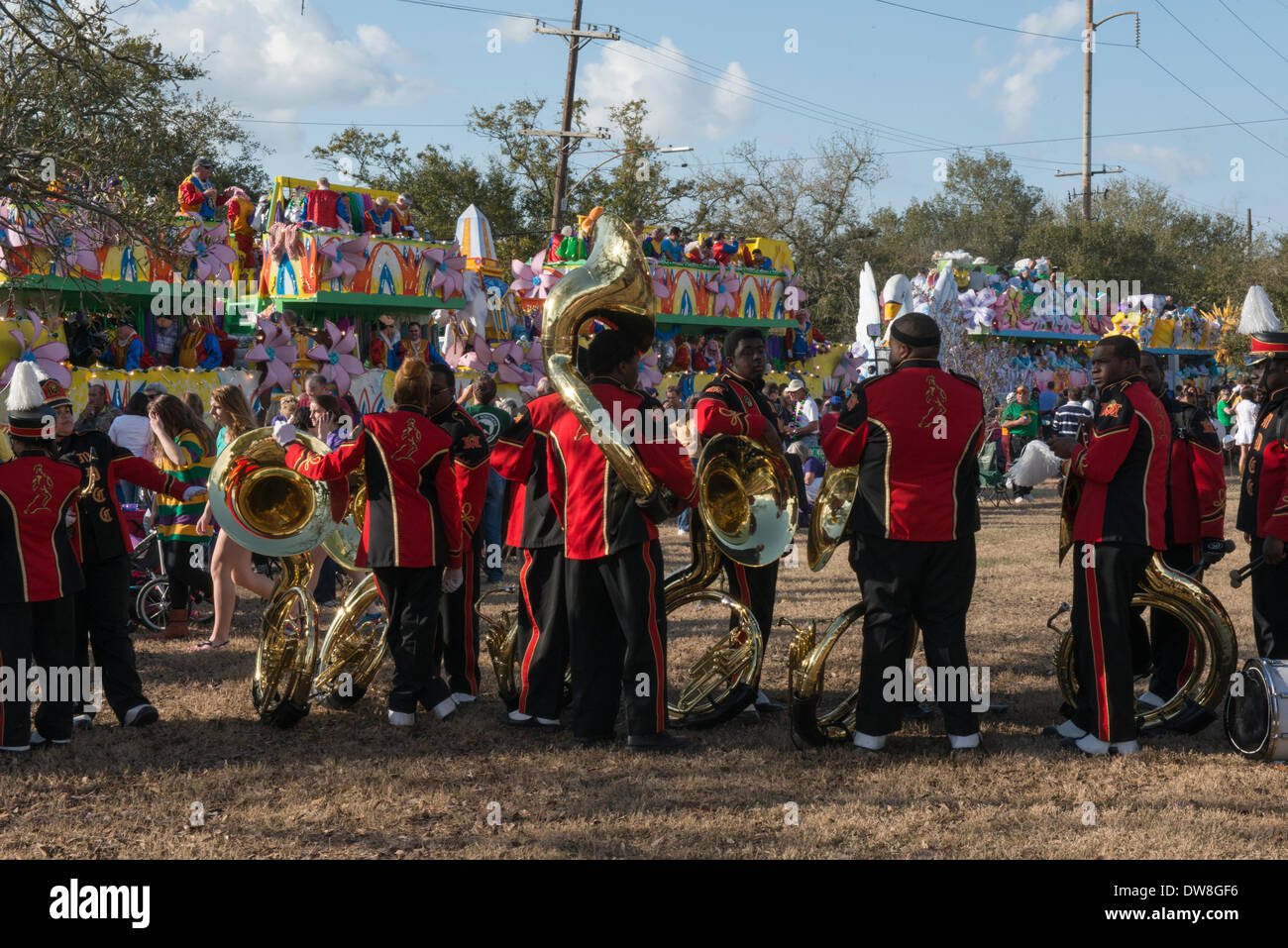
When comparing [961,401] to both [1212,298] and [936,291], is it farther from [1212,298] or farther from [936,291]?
[1212,298]

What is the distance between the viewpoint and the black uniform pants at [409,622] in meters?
5.79

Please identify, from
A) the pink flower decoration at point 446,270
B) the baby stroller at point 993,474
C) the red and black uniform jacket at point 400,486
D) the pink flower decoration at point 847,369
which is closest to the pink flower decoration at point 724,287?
the pink flower decoration at point 847,369

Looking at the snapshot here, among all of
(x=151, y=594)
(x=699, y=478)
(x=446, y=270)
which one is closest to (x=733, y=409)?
(x=699, y=478)

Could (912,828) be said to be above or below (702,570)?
below

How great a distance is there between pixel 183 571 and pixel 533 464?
11.9 ft

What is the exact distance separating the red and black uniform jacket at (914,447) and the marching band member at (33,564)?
→ 3.39m

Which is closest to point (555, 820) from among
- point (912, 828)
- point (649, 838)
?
point (649, 838)

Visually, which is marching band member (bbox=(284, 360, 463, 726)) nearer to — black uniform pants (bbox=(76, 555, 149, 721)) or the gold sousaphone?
the gold sousaphone

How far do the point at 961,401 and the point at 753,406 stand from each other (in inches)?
43.8

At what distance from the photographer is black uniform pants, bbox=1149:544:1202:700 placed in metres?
6.15

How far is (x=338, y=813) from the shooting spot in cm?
463

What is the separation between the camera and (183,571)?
815cm

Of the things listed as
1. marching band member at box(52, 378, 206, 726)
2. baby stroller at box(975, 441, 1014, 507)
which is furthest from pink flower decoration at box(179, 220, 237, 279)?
baby stroller at box(975, 441, 1014, 507)

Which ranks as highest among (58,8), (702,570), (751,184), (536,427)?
(751,184)
